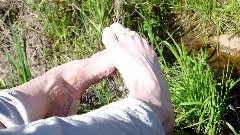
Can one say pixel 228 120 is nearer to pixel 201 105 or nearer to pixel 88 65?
pixel 201 105

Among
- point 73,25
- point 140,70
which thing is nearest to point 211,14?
point 73,25

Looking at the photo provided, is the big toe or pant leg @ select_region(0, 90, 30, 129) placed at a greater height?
the big toe

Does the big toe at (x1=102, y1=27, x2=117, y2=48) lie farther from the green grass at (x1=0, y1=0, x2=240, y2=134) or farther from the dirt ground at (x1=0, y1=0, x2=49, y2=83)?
the dirt ground at (x1=0, y1=0, x2=49, y2=83)

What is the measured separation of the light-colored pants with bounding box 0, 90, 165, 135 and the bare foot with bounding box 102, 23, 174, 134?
107 millimetres

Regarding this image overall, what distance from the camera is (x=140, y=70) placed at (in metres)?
2.02

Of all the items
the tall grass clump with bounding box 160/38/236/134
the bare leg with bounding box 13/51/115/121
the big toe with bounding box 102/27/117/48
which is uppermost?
the big toe with bounding box 102/27/117/48

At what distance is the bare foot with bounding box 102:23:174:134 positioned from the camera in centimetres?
185

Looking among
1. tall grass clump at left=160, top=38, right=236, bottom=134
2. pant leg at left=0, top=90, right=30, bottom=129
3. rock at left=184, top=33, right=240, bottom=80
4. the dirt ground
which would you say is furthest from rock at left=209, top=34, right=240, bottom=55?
pant leg at left=0, top=90, right=30, bottom=129

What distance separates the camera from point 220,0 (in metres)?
3.31

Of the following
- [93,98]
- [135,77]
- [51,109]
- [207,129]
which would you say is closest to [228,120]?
[207,129]

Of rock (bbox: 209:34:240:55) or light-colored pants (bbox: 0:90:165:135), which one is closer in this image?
light-colored pants (bbox: 0:90:165:135)

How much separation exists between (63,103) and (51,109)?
0.21 feet

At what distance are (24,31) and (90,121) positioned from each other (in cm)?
176

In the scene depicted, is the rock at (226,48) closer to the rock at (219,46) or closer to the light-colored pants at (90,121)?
the rock at (219,46)
